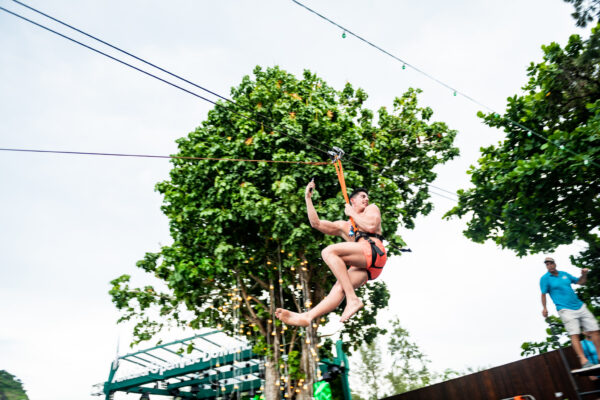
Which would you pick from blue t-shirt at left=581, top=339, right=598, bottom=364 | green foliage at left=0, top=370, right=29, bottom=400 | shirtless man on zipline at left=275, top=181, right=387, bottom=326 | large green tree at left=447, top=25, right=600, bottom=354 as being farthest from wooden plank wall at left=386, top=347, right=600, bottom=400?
green foliage at left=0, top=370, right=29, bottom=400

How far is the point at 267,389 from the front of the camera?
363 inches

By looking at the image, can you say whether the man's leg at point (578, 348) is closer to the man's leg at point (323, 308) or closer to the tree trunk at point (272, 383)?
the man's leg at point (323, 308)

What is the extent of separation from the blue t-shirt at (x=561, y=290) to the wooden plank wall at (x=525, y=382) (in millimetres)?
1360

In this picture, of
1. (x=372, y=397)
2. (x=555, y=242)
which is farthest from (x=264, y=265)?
(x=372, y=397)

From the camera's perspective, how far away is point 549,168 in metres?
7.84

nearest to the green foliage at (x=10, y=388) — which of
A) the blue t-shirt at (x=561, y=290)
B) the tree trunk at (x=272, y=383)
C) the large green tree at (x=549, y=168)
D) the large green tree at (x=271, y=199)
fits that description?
the large green tree at (x=271, y=199)

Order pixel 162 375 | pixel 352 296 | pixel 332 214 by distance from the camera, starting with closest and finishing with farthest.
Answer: pixel 352 296
pixel 332 214
pixel 162 375

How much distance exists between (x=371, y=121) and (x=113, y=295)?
28.9ft

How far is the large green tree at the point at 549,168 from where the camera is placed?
25.7ft

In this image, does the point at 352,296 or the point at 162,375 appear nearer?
the point at 352,296

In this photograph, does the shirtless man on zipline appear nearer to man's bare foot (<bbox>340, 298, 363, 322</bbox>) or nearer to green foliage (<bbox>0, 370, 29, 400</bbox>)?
man's bare foot (<bbox>340, 298, 363, 322</bbox>)

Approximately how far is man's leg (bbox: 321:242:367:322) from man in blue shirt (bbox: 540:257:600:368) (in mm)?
4249

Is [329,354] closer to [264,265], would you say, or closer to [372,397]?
[264,265]

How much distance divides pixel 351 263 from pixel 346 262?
46 mm
